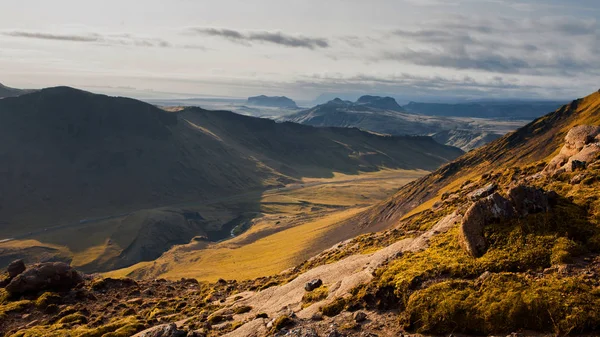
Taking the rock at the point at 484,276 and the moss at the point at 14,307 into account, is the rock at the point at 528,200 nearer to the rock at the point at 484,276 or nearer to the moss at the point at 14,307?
the rock at the point at 484,276

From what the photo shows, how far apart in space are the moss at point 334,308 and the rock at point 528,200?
13713 mm

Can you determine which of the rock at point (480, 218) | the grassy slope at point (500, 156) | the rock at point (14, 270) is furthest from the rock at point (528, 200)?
the grassy slope at point (500, 156)

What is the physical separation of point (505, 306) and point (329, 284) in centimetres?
1678

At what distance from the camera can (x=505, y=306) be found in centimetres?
2048

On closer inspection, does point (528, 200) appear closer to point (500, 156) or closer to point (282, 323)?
point (282, 323)

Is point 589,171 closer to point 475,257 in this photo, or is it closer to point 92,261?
point 475,257

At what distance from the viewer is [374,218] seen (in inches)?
6147

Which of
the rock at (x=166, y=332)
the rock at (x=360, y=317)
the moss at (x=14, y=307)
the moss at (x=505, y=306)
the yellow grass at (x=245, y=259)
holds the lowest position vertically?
the yellow grass at (x=245, y=259)

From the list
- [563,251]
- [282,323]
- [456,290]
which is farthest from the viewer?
[282,323]

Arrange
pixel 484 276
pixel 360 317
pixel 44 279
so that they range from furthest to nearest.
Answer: pixel 44 279 < pixel 360 317 < pixel 484 276

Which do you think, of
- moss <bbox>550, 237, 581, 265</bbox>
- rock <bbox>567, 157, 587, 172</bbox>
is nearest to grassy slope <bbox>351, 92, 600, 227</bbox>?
rock <bbox>567, 157, 587, 172</bbox>

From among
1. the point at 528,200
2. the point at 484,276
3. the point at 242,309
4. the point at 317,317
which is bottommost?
the point at 242,309

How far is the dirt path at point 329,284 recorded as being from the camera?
29281 mm

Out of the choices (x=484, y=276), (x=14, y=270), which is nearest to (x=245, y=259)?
(x=14, y=270)
